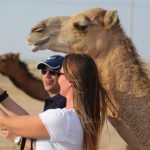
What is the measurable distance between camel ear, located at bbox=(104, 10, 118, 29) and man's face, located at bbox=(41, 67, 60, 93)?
5.19 ft

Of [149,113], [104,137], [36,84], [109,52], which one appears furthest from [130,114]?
[104,137]

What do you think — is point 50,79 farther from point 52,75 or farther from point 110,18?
point 110,18

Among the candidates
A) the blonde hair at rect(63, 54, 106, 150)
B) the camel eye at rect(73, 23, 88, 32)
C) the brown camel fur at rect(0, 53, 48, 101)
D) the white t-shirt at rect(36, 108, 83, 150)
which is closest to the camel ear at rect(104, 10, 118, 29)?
the camel eye at rect(73, 23, 88, 32)

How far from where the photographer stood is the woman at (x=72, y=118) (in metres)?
2.78

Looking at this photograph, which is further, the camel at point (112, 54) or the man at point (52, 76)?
the camel at point (112, 54)

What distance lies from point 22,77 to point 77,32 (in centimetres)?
70

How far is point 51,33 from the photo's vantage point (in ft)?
18.1

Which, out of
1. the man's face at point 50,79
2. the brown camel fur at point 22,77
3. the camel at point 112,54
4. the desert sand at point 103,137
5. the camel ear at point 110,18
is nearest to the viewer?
the man's face at point 50,79

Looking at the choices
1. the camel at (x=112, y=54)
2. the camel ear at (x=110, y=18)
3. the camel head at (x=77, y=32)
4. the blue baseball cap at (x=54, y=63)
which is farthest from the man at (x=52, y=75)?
the camel ear at (x=110, y=18)

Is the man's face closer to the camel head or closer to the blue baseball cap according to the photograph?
the blue baseball cap

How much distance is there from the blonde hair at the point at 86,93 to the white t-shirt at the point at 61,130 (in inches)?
1.6

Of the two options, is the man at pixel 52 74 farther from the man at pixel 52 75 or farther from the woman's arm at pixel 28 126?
the woman's arm at pixel 28 126

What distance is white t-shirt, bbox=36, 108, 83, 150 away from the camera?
9.09ft

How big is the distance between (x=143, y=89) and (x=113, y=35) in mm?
649
